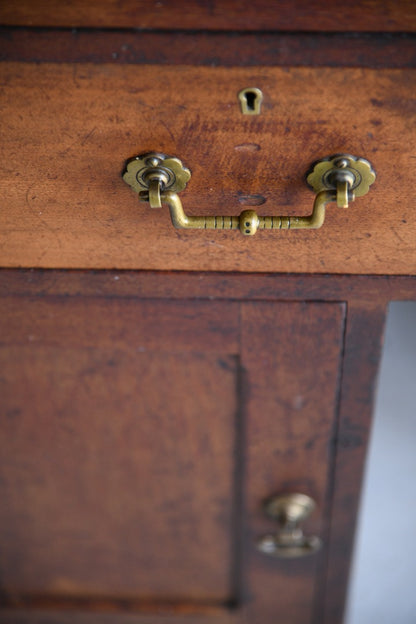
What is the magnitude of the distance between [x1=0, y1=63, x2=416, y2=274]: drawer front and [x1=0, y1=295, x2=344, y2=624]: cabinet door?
51 mm

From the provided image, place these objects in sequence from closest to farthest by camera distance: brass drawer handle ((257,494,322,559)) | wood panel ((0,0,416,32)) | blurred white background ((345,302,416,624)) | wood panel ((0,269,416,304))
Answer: wood panel ((0,0,416,32))
wood panel ((0,269,416,304))
brass drawer handle ((257,494,322,559))
blurred white background ((345,302,416,624))

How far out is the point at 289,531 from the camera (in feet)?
1.92

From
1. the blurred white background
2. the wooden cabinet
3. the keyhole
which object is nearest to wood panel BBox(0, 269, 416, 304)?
the wooden cabinet

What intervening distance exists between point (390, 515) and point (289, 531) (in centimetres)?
44

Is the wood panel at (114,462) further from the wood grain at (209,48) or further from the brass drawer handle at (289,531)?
the wood grain at (209,48)

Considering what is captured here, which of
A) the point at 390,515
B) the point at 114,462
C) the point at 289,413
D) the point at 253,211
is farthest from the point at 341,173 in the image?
the point at 390,515

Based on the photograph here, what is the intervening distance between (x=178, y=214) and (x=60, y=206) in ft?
0.28

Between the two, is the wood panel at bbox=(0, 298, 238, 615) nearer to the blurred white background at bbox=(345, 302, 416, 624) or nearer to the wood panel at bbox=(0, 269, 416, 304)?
the wood panel at bbox=(0, 269, 416, 304)

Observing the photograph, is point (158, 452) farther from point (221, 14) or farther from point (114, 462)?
point (221, 14)

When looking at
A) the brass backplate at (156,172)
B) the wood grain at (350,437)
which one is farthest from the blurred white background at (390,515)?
the brass backplate at (156,172)

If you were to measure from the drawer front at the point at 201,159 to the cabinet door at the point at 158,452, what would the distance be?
0.05 meters

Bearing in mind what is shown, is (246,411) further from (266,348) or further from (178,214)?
(178,214)

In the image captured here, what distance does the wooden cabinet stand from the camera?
1.06ft

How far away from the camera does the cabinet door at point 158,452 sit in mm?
Result: 472
